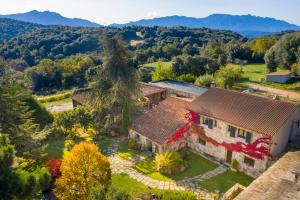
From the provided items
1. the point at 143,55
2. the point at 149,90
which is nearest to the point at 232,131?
the point at 149,90

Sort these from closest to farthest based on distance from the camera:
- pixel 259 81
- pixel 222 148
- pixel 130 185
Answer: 1. pixel 130 185
2. pixel 222 148
3. pixel 259 81

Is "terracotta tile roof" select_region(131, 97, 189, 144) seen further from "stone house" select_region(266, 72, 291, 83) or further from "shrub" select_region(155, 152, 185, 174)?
"stone house" select_region(266, 72, 291, 83)

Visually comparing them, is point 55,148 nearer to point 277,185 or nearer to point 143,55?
point 277,185

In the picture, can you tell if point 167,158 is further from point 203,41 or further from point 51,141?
point 203,41

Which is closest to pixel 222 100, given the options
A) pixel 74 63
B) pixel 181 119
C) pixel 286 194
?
pixel 181 119

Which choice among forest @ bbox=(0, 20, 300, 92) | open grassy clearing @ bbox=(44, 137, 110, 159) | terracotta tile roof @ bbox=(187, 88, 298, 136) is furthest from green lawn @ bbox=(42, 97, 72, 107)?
terracotta tile roof @ bbox=(187, 88, 298, 136)

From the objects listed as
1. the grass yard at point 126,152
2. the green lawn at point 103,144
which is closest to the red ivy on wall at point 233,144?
the grass yard at point 126,152
